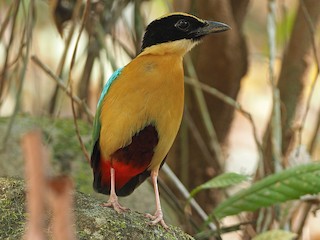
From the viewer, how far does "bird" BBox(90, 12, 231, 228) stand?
117 inches

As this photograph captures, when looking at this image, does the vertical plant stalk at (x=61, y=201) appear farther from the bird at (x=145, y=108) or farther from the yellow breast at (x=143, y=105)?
the yellow breast at (x=143, y=105)

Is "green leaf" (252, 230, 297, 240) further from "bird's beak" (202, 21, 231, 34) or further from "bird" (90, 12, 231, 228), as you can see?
"bird's beak" (202, 21, 231, 34)

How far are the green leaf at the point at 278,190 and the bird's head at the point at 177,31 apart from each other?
793 mm

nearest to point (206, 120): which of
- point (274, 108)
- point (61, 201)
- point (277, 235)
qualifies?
point (274, 108)

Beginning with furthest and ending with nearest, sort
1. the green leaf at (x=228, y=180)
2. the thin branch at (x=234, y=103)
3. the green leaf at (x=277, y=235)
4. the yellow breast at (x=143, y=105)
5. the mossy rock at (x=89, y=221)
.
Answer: the thin branch at (x=234, y=103) < the green leaf at (x=228, y=180) < the green leaf at (x=277, y=235) < the yellow breast at (x=143, y=105) < the mossy rock at (x=89, y=221)

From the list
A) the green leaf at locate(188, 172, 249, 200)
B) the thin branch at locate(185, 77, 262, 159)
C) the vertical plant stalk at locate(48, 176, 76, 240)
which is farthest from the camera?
the thin branch at locate(185, 77, 262, 159)

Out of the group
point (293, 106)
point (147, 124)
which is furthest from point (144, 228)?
point (293, 106)

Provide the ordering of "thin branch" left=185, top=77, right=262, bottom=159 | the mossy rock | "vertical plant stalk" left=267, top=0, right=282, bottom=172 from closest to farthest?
the mossy rock
"thin branch" left=185, top=77, right=262, bottom=159
"vertical plant stalk" left=267, top=0, right=282, bottom=172

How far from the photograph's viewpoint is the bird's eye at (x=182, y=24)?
332 cm

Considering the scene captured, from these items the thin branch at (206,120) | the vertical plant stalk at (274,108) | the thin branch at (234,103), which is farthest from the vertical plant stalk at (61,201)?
the thin branch at (206,120)

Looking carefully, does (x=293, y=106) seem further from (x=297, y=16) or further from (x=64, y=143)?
(x=64, y=143)

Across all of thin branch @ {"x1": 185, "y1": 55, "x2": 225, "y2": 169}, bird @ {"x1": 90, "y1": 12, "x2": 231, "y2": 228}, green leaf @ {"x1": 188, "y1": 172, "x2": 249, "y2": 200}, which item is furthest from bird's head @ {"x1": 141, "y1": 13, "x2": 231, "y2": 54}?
thin branch @ {"x1": 185, "y1": 55, "x2": 225, "y2": 169}

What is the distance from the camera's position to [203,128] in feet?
17.1

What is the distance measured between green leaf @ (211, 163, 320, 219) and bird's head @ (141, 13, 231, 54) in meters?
0.79
